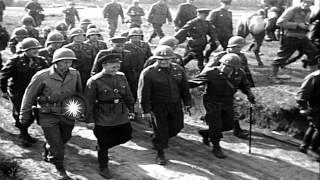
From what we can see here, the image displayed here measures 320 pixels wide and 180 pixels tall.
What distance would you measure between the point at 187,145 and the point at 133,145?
1.03m

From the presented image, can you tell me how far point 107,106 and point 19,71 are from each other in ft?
7.14

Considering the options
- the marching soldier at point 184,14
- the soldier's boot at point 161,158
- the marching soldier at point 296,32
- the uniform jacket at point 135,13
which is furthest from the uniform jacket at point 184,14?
the soldier's boot at point 161,158

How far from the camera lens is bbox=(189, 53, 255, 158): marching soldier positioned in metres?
9.01

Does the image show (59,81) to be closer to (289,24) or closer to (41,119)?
(41,119)

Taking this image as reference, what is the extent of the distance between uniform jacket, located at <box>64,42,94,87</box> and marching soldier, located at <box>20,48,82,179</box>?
2953mm

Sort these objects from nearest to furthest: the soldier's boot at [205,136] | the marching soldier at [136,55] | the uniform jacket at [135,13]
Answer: the soldier's boot at [205,136]
the marching soldier at [136,55]
the uniform jacket at [135,13]

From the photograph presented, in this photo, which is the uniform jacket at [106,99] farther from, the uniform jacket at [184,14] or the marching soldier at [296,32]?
the uniform jacket at [184,14]

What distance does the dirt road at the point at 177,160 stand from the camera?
8.12m

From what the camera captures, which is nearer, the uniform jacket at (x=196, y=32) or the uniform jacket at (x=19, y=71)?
the uniform jacket at (x=19, y=71)

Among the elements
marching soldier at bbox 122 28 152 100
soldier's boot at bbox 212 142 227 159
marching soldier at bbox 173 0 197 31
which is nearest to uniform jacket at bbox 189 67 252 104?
soldier's boot at bbox 212 142 227 159

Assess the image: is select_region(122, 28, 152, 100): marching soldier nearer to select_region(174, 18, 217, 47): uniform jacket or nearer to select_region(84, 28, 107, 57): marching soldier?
select_region(84, 28, 107, 57): marching soldier

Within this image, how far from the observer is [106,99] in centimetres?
782

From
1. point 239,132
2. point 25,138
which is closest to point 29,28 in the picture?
point 25,138

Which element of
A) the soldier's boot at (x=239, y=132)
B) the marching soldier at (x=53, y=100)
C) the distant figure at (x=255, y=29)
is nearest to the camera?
the marching soldier at (x=53, y=100)
